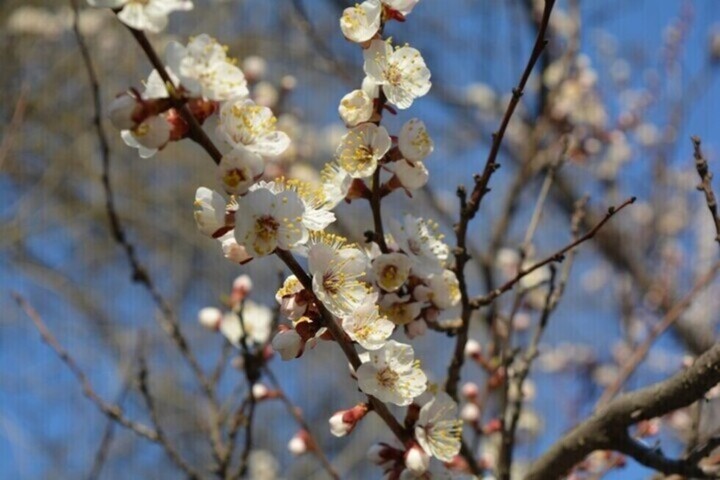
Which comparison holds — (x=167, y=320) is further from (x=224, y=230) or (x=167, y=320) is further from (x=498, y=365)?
(x=224, y=230)

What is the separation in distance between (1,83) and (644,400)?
506 cm

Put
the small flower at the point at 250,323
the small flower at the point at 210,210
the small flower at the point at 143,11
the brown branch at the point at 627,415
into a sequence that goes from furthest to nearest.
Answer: the small flower at the point at 250,323 → the brown branch at the point at 627,415 → the small flower at the point at 210,210 → the small flower at the point at 143,11

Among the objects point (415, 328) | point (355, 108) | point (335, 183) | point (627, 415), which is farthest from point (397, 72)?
point (627, 415)

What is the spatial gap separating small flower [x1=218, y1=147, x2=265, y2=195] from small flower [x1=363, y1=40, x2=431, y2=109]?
0.96 ft

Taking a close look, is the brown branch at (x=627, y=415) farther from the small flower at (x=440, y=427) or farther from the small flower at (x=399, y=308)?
the small flower at (x=399, y=308)

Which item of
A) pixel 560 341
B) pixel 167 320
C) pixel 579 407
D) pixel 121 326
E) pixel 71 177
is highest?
pixel 71 177

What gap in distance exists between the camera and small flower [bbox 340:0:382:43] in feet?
4.10

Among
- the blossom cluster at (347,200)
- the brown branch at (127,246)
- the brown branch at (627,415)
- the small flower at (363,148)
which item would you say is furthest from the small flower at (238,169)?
the brown branch at (127,246)

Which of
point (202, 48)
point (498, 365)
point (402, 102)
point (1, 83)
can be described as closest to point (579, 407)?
point (498, 365)

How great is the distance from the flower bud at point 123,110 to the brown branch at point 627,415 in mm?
825

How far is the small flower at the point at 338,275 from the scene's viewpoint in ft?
3.71

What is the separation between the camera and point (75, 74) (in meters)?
5.55

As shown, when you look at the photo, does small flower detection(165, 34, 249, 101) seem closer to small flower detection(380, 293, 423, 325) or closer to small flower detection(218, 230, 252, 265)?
small flower detection(218, 230, 252, 265)

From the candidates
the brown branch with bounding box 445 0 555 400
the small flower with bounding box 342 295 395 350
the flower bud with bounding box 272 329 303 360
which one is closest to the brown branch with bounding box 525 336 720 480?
the brown branch with bounding box 445 0 555 400
